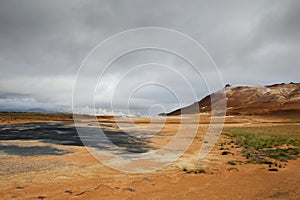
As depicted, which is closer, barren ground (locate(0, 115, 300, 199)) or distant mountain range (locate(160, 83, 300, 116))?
barren ground (locate(0, 115, 300, 199))

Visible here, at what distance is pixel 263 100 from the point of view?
123 meters

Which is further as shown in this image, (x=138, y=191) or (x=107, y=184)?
(x=107, y=184)

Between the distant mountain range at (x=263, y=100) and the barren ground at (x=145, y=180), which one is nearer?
the barren ground at (x=145, y=180)

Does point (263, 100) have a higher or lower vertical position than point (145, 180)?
higher

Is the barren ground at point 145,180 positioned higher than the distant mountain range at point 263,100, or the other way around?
the distant mountain range at point 263,100

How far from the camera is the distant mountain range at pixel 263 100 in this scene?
329 ft

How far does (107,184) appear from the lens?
1040cm

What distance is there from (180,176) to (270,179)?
425cm

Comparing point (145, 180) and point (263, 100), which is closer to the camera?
point (145, 180)

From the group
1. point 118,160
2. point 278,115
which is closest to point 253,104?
point 278,115

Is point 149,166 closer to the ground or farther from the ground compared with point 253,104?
closer to the ground

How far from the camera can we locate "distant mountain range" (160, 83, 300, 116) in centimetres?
10025

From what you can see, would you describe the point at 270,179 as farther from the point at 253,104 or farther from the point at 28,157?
the point at 253,104

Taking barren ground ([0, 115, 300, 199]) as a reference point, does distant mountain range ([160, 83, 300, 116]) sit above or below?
above
